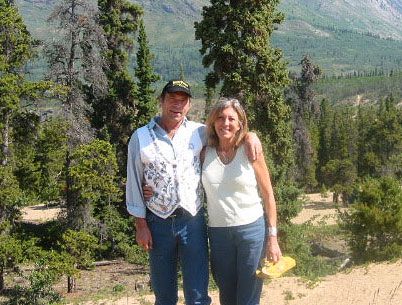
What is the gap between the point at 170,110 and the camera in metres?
4.25

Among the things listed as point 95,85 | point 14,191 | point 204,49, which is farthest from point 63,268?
point 204,49

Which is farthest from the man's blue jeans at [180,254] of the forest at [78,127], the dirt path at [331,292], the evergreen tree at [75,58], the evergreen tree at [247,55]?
the evergreen tree at [75,58]

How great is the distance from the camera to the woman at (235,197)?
418cm

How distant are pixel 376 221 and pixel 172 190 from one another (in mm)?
16599

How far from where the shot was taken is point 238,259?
14.3ft

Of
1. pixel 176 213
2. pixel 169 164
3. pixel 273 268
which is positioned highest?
pixel 169 164

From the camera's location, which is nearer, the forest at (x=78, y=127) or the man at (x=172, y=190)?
the man at (x=172, y=190)

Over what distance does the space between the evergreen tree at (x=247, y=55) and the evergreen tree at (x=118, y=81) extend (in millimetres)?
8053

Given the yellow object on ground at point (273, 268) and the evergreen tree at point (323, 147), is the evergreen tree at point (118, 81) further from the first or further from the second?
the evergreen tree at point (323, 147)

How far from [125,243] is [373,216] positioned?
370 inches

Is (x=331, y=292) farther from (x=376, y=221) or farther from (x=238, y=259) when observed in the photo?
(x=376, y=221)

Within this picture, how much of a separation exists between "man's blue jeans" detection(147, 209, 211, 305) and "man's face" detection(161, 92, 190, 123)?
0.73 meters

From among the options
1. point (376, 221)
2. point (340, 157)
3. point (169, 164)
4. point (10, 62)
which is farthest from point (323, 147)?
point (169, 164)

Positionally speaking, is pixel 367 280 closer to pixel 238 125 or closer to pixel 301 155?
pixel 238 125
